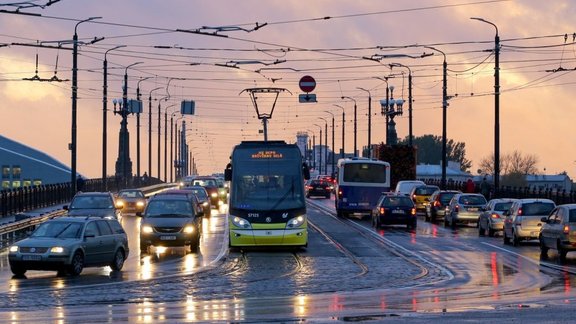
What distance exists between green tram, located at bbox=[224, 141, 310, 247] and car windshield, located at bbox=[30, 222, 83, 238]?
7033mm

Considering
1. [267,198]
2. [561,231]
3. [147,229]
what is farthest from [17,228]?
[561,231]

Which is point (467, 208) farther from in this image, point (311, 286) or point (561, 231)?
point (311, 286)

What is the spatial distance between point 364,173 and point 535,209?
66.5 ft

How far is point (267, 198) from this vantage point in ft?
113

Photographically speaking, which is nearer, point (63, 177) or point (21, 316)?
point (21, 316)

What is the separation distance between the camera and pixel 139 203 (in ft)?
217

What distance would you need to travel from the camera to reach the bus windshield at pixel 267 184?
34406 mm

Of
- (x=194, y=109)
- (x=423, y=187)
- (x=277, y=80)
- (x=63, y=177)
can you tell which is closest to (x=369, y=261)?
(x=423, y=187)

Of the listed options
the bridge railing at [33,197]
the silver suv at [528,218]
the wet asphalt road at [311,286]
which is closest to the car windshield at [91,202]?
the wet asphalt road at [311,286]

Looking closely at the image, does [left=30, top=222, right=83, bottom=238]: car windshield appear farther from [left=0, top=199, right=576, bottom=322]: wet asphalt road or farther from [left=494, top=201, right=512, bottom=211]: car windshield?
[left=494, top=201, right=512, bottom=211]: car windshield

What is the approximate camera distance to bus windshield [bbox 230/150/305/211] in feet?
113

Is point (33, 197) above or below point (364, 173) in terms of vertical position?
below

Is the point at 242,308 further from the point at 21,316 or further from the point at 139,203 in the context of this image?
the point at 139,203

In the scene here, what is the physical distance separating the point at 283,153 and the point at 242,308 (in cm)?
1554
